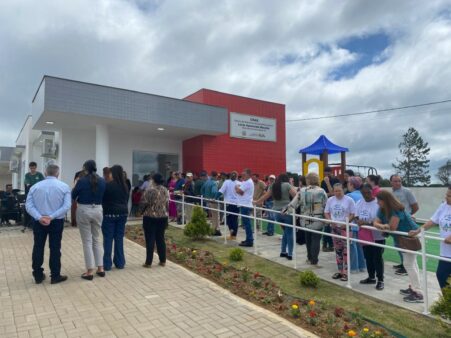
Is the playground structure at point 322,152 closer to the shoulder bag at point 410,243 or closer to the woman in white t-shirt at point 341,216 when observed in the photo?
the woman in white t-shirt at point 341,216

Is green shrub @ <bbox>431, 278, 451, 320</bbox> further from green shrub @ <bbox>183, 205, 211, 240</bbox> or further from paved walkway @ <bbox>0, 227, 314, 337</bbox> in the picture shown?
green shrub @ <bbox>183, 205, 211, 240</bbox>

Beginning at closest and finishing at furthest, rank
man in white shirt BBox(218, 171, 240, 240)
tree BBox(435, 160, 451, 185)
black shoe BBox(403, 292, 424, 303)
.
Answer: black shoe BBox(403, 292, 424, 303)
man in white shirt BBox(218, 171, 240, 240)
tree BBox(435, 160, 451, 185)

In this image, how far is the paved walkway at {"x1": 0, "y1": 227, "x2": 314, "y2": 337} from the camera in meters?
3.70

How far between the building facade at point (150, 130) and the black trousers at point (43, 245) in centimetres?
595

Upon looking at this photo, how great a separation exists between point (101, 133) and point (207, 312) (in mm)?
9346

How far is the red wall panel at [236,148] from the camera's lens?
14328 millimetres

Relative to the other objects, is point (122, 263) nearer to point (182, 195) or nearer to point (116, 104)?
point (182, 195)

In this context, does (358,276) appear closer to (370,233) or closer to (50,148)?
(370,233)

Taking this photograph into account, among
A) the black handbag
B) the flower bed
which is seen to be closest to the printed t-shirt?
the black handbag

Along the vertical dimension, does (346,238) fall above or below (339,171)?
below

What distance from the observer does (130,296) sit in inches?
185

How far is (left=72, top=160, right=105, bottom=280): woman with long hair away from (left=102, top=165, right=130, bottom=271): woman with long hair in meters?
0.30

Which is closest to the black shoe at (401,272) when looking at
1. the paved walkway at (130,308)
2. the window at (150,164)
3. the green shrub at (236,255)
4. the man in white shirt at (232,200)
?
the green shrub at (236,255)

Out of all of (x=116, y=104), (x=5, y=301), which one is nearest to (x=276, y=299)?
(x=5, y=301)
